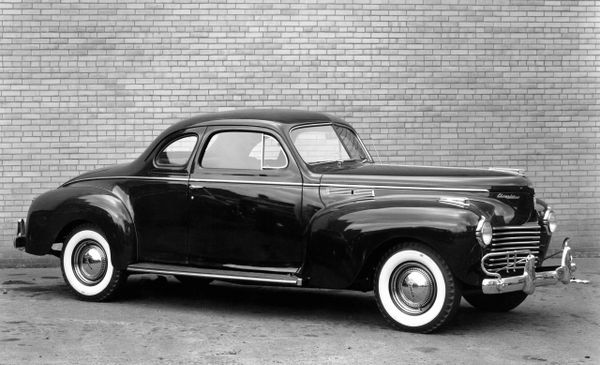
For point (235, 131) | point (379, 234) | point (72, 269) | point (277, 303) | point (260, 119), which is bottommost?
point (277, 303)

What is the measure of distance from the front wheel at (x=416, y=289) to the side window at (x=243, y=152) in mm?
1335

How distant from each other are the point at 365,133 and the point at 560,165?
2.30 metres

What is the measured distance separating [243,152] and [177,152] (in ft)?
2.22

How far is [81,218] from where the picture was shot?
9.68 metres

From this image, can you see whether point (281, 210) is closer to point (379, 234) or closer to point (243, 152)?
point (243, 152)

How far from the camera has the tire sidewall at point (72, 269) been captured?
9.61 meters

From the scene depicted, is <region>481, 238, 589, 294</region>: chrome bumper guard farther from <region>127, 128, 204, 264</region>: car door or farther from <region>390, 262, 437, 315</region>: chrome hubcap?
<region>127, 128, 204, 264</region>: car door

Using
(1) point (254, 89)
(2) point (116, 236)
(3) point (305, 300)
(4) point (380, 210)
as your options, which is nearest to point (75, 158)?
(1) point (254, 89)

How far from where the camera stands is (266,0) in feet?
40.1

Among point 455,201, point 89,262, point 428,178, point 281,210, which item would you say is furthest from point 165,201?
point 455,201

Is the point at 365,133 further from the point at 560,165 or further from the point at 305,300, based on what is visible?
the point at 305,300

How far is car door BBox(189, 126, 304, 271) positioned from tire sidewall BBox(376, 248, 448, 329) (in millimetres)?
785

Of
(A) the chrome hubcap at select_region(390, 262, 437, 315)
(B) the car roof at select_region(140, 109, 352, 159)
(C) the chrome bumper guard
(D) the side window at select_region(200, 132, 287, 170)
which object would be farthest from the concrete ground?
(B) the car roof at select_region(140, 109, 352, 159)

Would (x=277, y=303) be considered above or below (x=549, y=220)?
below
